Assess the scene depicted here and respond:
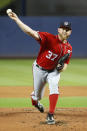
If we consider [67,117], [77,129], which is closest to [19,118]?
[67,117]

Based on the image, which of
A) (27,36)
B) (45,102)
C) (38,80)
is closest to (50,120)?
(38,80)

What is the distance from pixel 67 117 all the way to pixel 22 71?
7302 mm

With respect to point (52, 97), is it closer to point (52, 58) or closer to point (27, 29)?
point (52, 58)

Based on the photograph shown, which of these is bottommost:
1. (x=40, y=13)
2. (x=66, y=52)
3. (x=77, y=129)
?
(x=40, y=13)

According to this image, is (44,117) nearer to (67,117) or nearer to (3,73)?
Answer: (67,117)

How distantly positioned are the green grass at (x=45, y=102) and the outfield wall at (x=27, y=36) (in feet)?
29.0

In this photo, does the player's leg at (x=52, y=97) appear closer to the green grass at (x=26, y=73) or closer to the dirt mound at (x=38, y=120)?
the dirt mound at (x=38, y=120)

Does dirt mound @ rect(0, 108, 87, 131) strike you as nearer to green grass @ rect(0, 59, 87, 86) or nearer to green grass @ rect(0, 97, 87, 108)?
green grass @ rect(0, 97, 87, 108)

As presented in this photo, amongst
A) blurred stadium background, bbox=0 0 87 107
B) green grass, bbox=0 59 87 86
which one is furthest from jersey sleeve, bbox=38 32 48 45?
blurred stadium background, bbox=0 0 87 107

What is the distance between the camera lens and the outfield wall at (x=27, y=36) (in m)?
17.5

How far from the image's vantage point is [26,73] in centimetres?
1341

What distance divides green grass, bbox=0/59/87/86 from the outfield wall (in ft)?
2.66

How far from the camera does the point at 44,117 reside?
6641 millimetres

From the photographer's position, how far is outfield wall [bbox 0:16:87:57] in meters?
17.5
